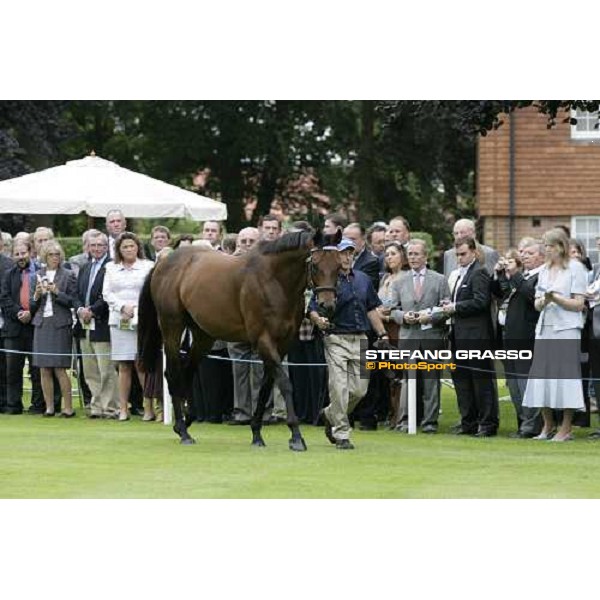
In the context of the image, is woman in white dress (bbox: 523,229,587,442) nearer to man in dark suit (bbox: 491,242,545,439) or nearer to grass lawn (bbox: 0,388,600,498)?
man in dark suit (bbox: 491,242,545,439)

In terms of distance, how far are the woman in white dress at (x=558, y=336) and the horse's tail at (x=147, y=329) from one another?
4192 mm

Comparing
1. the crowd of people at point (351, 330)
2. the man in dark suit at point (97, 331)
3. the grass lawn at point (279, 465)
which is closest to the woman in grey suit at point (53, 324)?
the crowd of people at point (351, 330)

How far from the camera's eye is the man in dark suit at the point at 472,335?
53.1 ft

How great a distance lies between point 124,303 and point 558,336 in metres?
5.58

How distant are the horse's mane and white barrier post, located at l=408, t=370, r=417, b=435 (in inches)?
99.2

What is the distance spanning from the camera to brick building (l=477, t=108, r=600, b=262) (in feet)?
113

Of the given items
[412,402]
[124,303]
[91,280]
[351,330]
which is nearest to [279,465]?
[351,330]

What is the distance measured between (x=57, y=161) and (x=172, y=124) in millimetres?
6158

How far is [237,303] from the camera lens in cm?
1521

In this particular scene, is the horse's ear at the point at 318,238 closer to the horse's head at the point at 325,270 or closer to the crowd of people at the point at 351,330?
the horse's head at the point at 325,270

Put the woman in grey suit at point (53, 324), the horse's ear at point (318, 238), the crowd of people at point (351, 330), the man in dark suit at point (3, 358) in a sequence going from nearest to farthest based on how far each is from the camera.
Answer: the horse's ear at point (318, 238) < the crowd of people at point (351, 330) < the woman in grey suit at point (53, 324) < the man in dark suit at point (3, 358)

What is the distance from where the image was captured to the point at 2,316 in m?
19.5

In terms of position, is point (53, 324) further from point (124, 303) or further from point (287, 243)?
point (287, 243)

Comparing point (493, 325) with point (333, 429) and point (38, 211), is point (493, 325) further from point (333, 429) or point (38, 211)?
point (38, 211)
